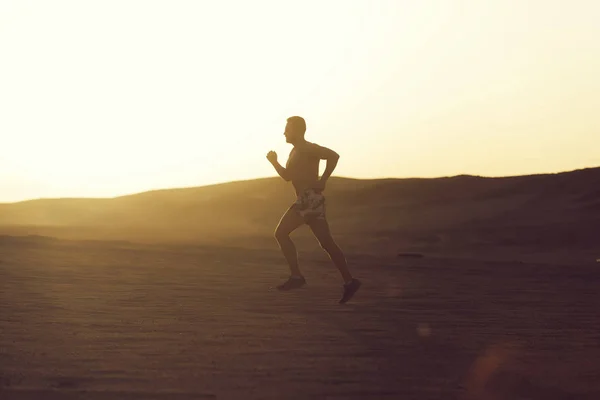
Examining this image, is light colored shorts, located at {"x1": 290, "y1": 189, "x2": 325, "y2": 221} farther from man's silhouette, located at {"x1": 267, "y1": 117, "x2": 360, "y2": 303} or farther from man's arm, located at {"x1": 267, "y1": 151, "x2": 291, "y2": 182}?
man's arm, located at {"x1": 267, "y1": 151, "x2": 291, "y2": 182}

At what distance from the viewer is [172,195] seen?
6431 cm

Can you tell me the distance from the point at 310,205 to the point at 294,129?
0.90 meters

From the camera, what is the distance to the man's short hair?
30.9 feet

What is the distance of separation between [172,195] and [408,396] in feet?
199

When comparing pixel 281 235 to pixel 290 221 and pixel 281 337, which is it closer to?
pixel 290 221

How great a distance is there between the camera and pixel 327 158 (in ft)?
30.4

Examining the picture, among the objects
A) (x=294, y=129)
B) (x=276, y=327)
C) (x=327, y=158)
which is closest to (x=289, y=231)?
(x=327, y=158)

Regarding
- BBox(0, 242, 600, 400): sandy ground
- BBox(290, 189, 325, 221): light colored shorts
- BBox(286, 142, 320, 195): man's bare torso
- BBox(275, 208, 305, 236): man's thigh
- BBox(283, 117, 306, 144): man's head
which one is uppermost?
BBox(283, 117, 306, 144): man's head

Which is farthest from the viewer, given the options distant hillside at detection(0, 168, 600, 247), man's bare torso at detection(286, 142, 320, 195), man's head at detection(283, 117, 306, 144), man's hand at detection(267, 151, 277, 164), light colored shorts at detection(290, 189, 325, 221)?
distant hillside at detection(0, 168, 600, 247)

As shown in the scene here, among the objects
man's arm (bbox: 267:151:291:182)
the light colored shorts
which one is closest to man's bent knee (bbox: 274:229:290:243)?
the light colored shorts

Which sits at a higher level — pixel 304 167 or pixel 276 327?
pixel 304 167

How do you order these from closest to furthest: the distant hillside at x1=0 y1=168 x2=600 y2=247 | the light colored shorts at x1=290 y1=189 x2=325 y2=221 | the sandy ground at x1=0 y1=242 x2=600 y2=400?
the sandy ground at x1=0 y1=242 x2=600 y2=400
the light colored shorts at x1=290 y1=189 x2=325 y2=221
the distant hillside at x1=0 y1=168 x2=600 y2=247

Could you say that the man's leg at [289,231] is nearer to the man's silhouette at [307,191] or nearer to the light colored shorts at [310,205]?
the man's silhouette at [307,191]

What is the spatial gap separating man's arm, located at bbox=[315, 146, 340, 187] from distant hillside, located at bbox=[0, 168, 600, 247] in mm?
23552
